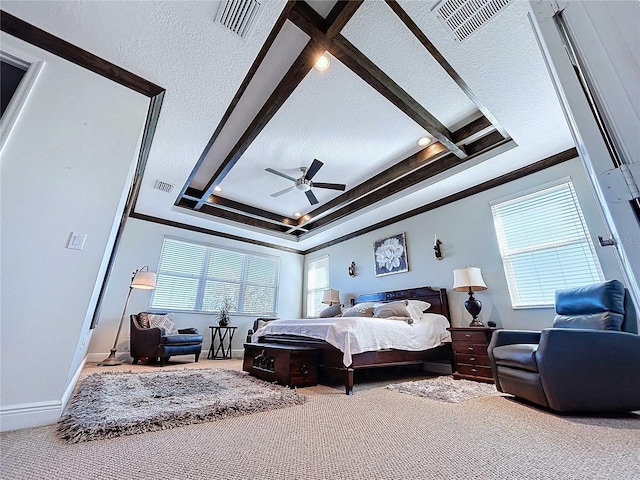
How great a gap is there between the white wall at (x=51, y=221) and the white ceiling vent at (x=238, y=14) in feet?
3.90

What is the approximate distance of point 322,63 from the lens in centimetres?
246

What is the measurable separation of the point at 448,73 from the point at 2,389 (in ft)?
13.0

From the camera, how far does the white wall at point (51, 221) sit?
5.27 feet

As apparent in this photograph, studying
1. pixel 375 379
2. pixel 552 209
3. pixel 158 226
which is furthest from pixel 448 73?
pixel 158 226

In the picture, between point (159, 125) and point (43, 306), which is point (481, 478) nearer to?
point (43, 306)

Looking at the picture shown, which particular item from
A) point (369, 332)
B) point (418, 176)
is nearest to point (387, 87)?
point (418, 176)

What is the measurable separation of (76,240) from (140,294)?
12.7 ft

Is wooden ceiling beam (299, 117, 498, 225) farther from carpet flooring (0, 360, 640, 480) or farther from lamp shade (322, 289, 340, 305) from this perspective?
carpet flooring (0, 360, 640, 480)

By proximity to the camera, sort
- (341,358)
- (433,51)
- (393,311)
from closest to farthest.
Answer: (433,51)
(341,358)
(393,311)

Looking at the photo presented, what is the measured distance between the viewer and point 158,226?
5.57 metres

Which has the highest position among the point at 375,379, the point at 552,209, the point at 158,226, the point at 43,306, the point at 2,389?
the point at 158,226

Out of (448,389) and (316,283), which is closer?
(448,389)

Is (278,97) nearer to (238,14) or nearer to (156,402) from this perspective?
(238,14)

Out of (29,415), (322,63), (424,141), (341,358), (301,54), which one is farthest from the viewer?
(424,141)
